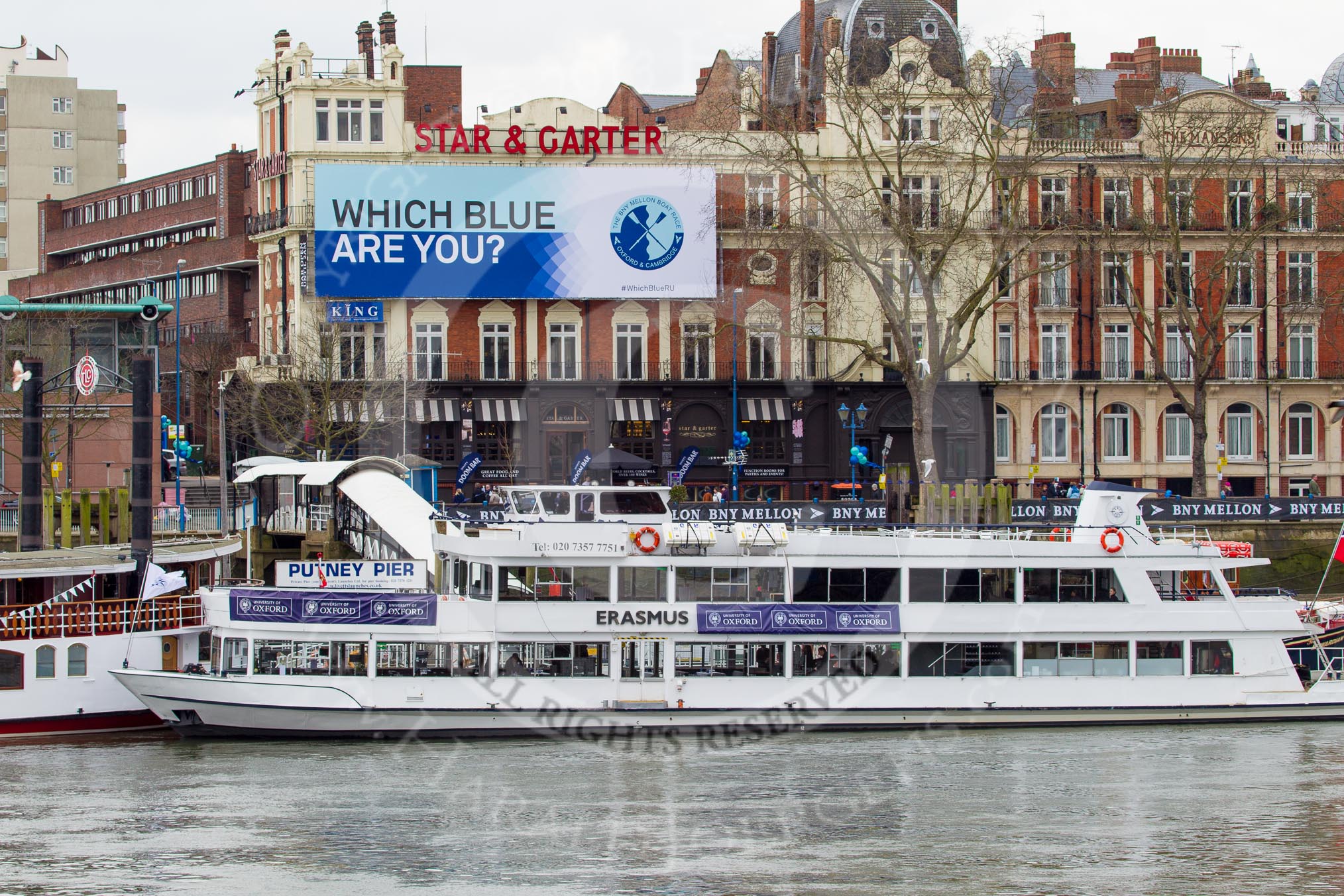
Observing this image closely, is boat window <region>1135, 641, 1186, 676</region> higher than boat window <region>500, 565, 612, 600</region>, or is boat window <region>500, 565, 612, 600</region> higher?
boat window <region>500, 565, 612, 600</region>

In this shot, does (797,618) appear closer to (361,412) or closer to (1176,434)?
(361,412)

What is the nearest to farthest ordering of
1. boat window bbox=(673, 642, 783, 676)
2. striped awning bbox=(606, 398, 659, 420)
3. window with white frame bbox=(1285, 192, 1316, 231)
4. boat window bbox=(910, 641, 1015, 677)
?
1. boat window bbox=(673, 642, 783, 676)
2. boat window bbox=(910, 641, 1015, 677)
3. window with white frame bbox=(1285, 192, 1316, 231)
4. striped awning bbox=(606, 398, 659, 420)

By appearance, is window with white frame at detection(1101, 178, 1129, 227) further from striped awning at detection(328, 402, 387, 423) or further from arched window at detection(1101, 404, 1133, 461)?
striped awning at detection(328, 402, 387, 423)

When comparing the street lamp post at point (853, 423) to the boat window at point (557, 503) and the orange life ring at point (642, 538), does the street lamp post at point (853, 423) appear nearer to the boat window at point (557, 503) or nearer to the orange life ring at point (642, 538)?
the boat window at point (557, 503)

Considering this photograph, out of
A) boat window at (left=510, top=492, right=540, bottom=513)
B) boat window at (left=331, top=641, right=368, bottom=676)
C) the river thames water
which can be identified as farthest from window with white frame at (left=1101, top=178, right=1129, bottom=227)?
boat window at (left=331, top=641, right=368, bottom=676)

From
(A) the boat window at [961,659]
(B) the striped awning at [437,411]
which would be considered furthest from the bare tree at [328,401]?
(A) the boat window at [961,659]

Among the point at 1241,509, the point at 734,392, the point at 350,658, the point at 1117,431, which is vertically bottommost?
the point at 350,658

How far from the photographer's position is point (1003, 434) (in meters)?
64.4

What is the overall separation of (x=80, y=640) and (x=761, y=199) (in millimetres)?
36613

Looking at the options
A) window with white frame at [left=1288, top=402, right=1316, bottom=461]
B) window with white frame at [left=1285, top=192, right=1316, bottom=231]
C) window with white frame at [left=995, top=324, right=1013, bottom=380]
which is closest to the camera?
window with white frame at [left=1285, top=192, right=1316, bottom=231]

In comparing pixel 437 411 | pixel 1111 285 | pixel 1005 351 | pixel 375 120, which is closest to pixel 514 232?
pixel 375 120

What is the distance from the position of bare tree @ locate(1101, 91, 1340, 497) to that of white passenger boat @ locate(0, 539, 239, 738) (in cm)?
3656

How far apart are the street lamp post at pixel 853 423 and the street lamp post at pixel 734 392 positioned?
3911mm

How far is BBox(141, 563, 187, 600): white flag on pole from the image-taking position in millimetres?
33094
